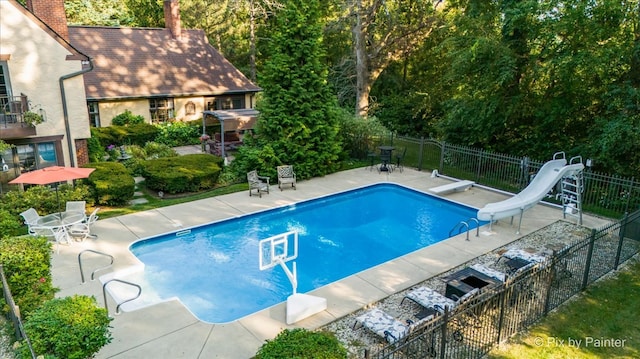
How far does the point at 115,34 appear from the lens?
26.7 m

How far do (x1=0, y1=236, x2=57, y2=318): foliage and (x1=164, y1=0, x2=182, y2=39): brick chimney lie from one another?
2289 centimetres

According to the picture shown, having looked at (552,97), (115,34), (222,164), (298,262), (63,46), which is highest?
(115,34)

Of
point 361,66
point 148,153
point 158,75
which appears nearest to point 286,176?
point 148,153

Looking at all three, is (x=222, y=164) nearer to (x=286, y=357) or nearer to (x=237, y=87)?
(x=237, y=87)

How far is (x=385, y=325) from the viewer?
24.6 feet

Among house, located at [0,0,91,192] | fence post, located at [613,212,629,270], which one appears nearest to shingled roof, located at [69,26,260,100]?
house, located at [0,0,91,192]

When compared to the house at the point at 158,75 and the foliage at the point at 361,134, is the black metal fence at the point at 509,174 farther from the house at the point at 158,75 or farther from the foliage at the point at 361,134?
the house at the point at 158,75

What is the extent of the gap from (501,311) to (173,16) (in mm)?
27188

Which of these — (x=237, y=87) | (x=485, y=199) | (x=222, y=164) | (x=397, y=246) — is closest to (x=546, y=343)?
(x=397, y=246)

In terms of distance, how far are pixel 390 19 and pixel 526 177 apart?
564 inches

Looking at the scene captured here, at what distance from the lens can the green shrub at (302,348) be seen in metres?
5.34

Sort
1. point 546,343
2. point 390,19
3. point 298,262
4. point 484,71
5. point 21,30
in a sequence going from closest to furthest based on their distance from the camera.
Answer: point 546,343
point 298,262
point 21,30
point 484,71
point 390,19

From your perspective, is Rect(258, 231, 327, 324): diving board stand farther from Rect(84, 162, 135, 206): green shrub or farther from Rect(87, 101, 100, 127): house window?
Rect(87, 101, 100, 127): house window

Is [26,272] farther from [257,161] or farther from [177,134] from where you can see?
[177,134]
